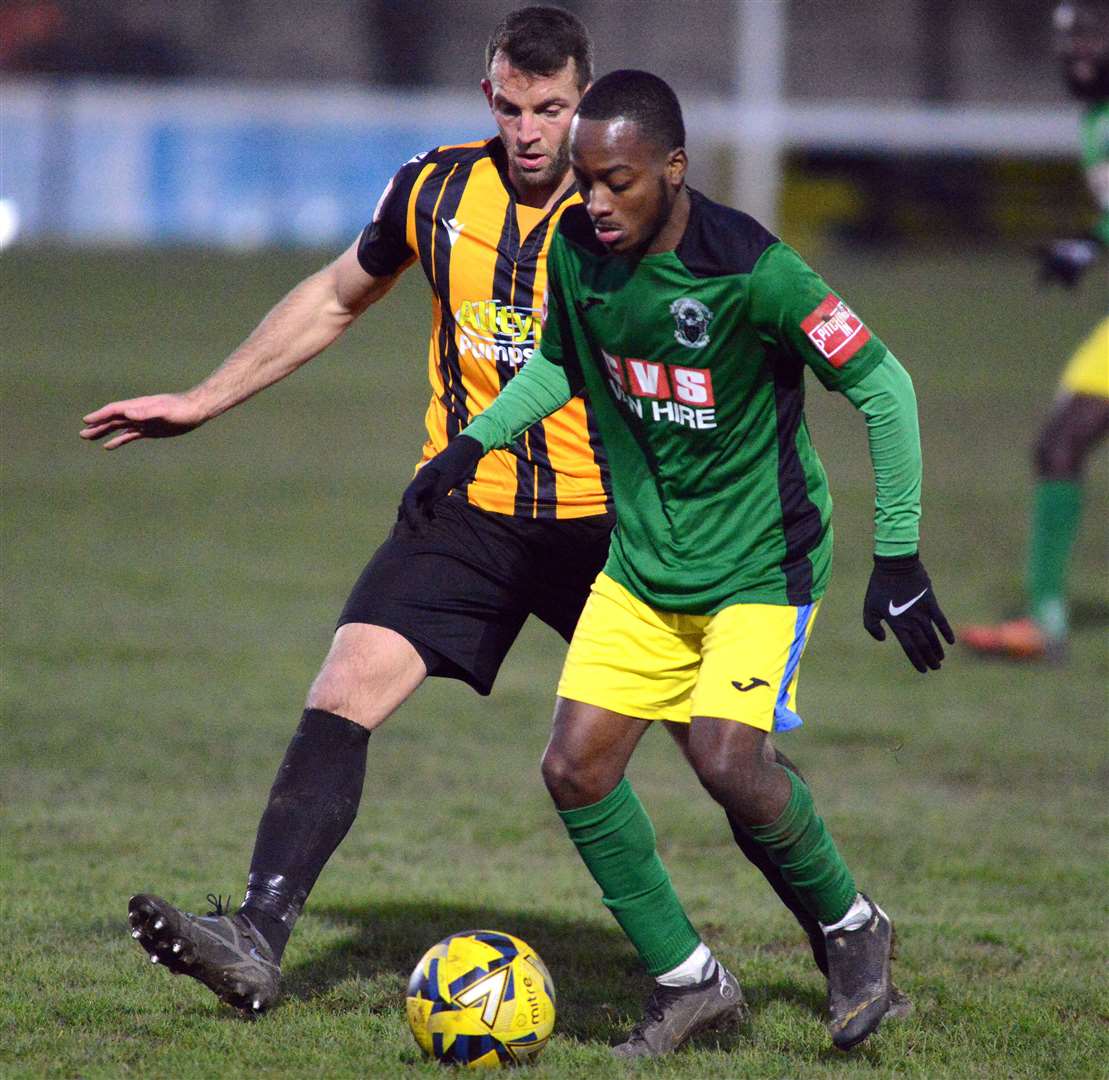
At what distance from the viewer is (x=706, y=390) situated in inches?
161

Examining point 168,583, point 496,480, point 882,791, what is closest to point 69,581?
point 168,583

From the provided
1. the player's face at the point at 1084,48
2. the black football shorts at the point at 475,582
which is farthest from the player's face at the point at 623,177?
the player's face at the point at 1084,48

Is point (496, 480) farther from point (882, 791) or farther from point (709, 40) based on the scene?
point (709, 40)

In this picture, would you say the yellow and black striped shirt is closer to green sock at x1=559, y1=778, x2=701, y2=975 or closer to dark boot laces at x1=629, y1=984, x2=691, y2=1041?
green sock at x1=559, y1=778, x2=701, y2=975

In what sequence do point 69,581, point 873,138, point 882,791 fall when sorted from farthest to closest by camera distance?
point 873,138 → point 69,581 → point 882,791

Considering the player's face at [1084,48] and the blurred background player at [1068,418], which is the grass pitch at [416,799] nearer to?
the blurred background player at [1068,418]

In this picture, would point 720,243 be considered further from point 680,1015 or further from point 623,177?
point 680,1015

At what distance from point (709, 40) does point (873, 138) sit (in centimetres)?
472

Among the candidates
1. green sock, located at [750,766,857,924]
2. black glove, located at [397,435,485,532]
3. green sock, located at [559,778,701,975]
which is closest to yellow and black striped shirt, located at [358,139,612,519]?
black glove, located at [397,435,485,532]

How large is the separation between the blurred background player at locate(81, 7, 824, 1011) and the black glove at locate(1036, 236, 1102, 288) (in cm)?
495

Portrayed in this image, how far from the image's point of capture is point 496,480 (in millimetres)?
4832

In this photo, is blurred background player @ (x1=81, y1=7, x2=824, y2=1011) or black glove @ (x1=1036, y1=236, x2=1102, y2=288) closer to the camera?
blurred background player @ (x1=81, y1=7, x2=824, y2=1011)

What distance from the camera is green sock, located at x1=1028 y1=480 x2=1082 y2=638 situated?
947cm

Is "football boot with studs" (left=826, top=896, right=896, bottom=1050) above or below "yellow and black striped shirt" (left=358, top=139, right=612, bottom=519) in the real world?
below
